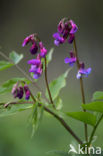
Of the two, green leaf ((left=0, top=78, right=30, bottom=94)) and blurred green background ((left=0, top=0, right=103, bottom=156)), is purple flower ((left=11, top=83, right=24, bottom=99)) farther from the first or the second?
blurred green background ((left=0, top=0, right=103, bottom=156))

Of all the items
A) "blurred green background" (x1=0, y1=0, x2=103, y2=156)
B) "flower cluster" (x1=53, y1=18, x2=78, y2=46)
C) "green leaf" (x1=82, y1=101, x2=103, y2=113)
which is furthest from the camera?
"blurred green background" (x1=0, y1=0, x2=103, y2=156)

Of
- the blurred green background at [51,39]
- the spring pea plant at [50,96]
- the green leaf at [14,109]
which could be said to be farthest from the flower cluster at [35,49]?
the blurred green background at [51,39]

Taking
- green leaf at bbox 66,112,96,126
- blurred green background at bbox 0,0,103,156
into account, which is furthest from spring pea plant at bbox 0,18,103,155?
blurred green background at bbox 0,0,103,156

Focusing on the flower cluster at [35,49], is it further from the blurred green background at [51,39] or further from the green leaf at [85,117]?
the blurred green background at [51,39]

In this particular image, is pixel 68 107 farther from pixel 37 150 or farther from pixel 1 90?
pixel 1 90

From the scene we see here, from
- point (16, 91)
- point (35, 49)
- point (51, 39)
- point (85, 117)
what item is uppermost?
point (51, 39)

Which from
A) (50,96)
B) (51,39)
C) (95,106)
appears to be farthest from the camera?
(51,39)

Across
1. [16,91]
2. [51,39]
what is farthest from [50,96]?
[51,39]

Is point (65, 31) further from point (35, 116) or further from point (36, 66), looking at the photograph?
point (35, 116)

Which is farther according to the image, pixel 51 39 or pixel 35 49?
pixel 51 39
